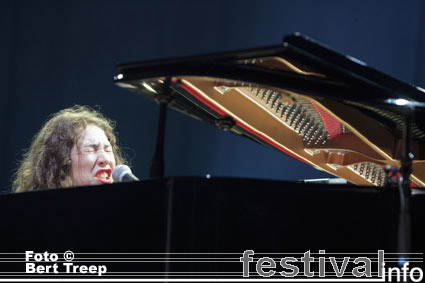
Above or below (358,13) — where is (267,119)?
below

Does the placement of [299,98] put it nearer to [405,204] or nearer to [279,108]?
[279,108]

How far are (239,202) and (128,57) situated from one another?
2.83m

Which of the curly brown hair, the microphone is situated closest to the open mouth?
the curly brown hair

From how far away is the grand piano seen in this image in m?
1.44

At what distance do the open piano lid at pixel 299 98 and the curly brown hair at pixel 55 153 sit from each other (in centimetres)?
110

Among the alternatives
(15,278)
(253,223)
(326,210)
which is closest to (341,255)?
(326,210)

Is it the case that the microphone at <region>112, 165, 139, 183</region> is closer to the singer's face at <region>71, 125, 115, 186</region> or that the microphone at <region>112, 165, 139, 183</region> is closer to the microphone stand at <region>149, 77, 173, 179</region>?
the microphone stand at <region>149, 77, 173, 179</region>

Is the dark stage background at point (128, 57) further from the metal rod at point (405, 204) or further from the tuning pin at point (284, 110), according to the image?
the metal rod at point (405, 204)

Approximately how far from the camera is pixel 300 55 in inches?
57.6

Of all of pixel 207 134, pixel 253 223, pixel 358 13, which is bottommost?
pixel 253 223

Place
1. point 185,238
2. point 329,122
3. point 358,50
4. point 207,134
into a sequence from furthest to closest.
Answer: point 207,134, point 358,50, point 329,122, point 185,238

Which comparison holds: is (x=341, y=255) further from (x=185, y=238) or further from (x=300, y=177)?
(x=300, y=177)

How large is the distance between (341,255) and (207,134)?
253 centimetres

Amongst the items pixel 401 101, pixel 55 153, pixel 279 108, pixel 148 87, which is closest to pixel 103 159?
pixel 55 153
